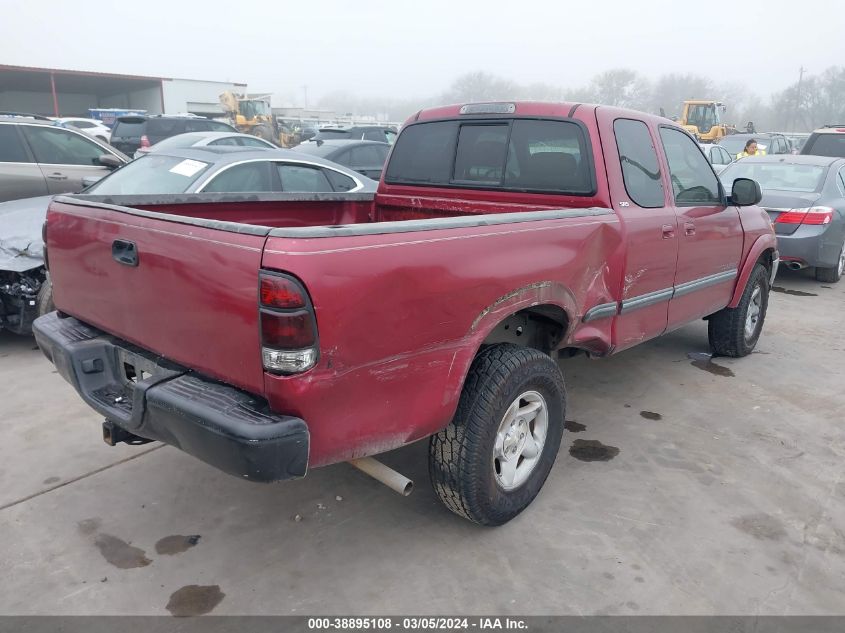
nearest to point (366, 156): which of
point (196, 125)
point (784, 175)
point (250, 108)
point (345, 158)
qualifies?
point (345, 158)

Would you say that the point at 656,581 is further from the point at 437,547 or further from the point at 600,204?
the point at 600,204

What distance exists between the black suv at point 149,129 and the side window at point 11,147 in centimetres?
935

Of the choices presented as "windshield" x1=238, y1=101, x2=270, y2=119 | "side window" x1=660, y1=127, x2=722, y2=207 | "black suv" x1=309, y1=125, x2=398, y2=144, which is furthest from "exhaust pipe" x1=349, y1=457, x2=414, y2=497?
"windshield" x1=238, y1=101, x2=270, y2=119

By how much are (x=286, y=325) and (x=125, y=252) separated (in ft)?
3.14

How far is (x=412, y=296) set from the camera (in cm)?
232

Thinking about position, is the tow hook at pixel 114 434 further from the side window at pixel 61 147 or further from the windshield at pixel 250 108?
the windshield at pixel 250 108

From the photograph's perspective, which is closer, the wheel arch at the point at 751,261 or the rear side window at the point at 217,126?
the wheel arch at the point at 751,261

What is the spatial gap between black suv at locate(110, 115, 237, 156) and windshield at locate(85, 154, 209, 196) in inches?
448

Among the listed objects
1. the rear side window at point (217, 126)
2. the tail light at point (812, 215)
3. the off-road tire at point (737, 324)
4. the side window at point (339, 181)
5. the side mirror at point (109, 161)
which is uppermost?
the rear side window at point (217, 126)

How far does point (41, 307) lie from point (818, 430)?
18.5ft

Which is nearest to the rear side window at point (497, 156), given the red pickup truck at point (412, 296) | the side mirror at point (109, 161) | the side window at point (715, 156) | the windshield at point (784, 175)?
the red pickup truck at point (412, 296)

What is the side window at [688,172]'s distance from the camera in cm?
414

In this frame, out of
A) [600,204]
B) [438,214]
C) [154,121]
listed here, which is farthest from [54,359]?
[154,121]

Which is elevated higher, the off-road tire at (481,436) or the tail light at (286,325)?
the tail light at (286,325)
